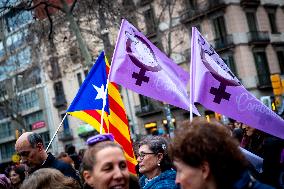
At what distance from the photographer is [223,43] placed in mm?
31203

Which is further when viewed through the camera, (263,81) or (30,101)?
(30,101)

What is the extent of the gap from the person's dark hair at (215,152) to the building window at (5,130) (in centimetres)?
5096

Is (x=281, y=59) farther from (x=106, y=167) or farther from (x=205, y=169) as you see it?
(x=205, y=169)

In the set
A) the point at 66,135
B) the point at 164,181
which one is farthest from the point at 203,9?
the point at 164,181

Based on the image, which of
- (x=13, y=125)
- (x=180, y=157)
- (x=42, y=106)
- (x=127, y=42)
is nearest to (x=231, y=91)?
(x=127, y=42)

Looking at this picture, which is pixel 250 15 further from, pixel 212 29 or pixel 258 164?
pixel 258 164

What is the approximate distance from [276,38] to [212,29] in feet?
16.9

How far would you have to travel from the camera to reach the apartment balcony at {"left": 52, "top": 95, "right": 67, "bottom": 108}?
137ft

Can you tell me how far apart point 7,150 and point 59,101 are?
14.5m

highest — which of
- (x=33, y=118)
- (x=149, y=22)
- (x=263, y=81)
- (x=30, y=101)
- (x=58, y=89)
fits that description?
(x=149, y=22)

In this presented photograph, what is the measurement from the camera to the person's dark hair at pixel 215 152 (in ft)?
7.97

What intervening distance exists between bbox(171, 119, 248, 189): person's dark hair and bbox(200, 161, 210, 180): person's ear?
1cm

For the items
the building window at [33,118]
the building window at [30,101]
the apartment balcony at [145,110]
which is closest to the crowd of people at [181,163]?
the apartment balcony at [145,110]

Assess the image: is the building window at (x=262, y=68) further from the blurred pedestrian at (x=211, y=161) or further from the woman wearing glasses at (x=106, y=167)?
the blurred pedestrian at (x=211, y=161)
